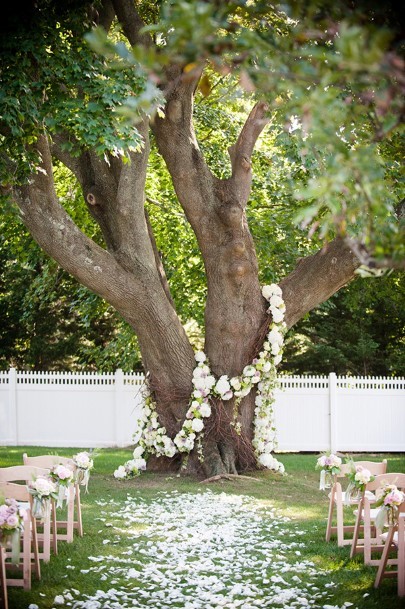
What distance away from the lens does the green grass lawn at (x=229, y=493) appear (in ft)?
22.8

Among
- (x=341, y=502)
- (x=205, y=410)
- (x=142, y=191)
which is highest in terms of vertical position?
(x=142, y=191)

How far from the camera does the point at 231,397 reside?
14.2m

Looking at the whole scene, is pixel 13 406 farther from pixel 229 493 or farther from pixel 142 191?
pixel 229 493

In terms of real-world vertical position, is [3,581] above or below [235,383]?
below

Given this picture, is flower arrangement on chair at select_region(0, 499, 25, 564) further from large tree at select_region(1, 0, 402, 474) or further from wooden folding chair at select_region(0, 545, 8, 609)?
large tree at select_region(1, 0, 402, 474)

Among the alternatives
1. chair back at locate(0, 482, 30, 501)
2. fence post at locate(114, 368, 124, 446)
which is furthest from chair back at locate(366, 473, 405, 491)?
fence post at locate(114, 368, 124, 446)

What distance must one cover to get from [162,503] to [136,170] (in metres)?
5.37

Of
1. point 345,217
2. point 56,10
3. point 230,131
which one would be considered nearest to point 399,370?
point 230,131

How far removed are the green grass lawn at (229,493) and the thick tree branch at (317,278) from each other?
2992 millimetres

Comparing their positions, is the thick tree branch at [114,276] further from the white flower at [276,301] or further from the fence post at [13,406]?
the fence post at [13,406]

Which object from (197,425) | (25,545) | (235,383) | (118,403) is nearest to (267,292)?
(235,383)

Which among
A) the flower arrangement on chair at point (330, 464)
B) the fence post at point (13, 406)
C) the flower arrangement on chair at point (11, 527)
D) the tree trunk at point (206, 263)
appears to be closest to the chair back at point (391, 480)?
the flower arrangement on chair at point (330, 464)

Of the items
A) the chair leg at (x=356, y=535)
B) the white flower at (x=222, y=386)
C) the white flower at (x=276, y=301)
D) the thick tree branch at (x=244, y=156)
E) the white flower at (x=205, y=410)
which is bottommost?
the chair leg at (x=356, y=535)

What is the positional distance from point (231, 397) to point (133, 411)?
22.0 feet
